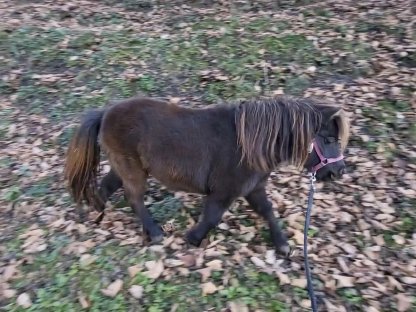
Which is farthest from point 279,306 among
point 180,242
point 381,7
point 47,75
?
point 381,7

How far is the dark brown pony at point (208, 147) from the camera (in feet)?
12.6

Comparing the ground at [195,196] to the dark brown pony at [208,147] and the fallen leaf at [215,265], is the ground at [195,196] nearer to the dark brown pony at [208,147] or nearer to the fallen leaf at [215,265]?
the fallen leaf at [215,265]

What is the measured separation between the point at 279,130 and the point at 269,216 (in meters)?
0.90

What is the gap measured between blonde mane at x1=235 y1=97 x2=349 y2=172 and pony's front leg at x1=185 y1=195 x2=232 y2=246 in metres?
0.46

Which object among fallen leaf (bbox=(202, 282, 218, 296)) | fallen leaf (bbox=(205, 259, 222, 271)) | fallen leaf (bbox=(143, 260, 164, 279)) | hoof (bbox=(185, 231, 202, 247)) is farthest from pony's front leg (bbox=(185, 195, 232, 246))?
fallen leaf (bbox=(202, 282, 218, 296))

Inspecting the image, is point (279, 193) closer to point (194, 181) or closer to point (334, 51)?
point (194, 181)

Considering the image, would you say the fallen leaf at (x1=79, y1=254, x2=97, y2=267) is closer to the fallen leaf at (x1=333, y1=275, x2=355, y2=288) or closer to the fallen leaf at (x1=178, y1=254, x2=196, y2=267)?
the fallen leaf at (x1=178, y1=254, x2=196, y2=267)

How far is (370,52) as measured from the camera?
716 cm

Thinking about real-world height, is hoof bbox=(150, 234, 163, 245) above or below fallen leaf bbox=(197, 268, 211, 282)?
above

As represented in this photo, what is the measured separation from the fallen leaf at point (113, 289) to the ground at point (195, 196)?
1cm

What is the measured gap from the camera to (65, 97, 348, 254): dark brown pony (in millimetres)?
3840

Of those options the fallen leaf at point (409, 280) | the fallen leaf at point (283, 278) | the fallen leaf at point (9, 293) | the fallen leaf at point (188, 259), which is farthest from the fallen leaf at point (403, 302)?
the fallen leaf at point (9, 293)

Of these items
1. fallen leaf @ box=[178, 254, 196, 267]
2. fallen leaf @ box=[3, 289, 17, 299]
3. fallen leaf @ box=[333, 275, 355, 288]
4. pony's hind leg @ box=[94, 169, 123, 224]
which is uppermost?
pony's hind leg @ box=[94, 169, 123, 224]

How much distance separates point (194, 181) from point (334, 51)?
165 inches
